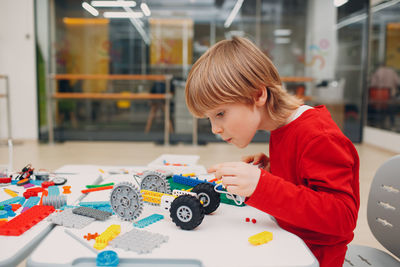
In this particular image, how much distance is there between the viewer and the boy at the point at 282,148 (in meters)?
0.79

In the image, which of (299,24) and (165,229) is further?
(299,24)

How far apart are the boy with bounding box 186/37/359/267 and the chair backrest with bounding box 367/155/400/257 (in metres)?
0.19

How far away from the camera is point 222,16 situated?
19.7ft

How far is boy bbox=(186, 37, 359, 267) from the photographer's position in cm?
79

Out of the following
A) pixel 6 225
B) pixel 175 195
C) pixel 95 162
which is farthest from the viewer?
pixel 95 162

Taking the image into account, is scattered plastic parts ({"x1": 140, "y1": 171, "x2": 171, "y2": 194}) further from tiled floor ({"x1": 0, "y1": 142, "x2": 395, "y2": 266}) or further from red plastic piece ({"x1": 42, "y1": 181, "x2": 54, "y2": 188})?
tiled floor ({"x1": 0, "y1": 142, "x2": 395, "y2": 266})

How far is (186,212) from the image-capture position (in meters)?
0.81

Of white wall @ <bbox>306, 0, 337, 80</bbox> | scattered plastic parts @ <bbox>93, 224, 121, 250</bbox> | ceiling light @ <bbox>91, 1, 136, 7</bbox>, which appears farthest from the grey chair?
ceiling light @ <bbox>91, 1, 136, 7</bbox>

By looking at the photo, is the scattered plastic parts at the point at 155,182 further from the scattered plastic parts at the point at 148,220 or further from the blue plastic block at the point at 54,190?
the blue plastic block at the point at 54,190

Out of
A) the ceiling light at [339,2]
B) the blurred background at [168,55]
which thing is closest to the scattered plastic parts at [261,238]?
the blurred background at [168,55]

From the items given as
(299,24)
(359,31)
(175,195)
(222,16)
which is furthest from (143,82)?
(175,195)

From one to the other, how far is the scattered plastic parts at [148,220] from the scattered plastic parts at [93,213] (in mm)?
84

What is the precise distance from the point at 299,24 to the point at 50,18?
4.02m

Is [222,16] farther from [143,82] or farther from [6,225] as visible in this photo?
[6,225]
